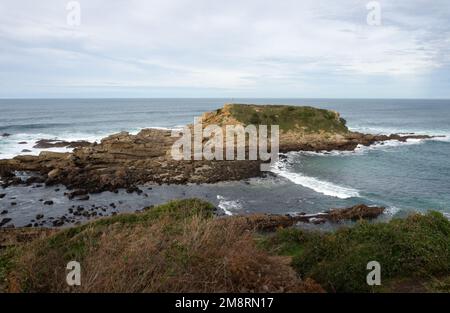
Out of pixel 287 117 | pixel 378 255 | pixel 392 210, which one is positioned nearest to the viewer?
pixel 378 255

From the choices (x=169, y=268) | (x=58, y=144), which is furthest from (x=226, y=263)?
(x=58, y=144)

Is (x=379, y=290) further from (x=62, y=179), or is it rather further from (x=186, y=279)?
(x=62, y=179)

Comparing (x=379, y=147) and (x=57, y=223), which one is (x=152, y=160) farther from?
(x=379, y=147)

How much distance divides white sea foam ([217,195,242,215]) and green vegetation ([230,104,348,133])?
2957cm

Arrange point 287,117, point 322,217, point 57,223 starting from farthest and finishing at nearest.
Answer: point 287,117, point 322,217, point 57,223

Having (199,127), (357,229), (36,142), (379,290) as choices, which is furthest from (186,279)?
(36,142)

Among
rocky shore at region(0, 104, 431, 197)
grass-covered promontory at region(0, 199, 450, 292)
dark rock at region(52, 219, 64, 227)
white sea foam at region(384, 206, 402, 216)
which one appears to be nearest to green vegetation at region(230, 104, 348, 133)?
rocky shore at region(0, 104, 431, 197)

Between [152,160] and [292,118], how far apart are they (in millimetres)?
30378

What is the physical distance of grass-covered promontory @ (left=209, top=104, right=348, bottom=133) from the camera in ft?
201

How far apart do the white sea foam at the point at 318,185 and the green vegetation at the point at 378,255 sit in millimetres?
19508

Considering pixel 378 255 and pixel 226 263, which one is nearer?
pixel 226 263

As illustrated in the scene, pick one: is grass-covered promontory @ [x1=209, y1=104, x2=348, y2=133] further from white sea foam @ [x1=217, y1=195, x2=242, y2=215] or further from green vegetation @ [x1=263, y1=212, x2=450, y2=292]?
green vegetation @ [x1=263, y1=212, x2=450, y2=292]

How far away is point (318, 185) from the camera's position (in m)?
35.7

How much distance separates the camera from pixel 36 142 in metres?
57.7
